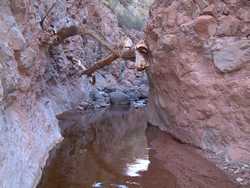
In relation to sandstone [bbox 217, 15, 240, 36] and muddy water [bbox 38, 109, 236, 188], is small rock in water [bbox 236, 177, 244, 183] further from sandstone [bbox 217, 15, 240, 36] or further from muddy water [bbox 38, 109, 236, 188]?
sandstone [bbox 217, 15, 240, 36]

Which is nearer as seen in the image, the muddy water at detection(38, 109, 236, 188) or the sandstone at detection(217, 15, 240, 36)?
the muddy water at detection(38, 109, 236, 188)

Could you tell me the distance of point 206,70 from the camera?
26.2 ft

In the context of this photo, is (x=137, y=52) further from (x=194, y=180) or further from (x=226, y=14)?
(x=194, y=180)

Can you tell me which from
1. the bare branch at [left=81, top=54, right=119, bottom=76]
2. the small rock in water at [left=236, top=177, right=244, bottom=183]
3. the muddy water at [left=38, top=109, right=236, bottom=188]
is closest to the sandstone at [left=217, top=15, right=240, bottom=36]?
the muddy water at [left=38, top=109, right=236, bottom=188]

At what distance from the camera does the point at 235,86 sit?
7.18 meters

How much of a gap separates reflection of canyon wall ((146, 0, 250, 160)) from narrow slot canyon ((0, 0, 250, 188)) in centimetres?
2

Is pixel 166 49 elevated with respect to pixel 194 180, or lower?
elevated

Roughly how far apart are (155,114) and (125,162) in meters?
3.75

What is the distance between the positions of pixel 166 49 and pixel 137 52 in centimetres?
172

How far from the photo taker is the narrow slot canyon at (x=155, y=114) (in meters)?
6.09

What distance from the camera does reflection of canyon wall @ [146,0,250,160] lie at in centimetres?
712

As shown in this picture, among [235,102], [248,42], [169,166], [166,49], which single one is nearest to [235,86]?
[235,102]

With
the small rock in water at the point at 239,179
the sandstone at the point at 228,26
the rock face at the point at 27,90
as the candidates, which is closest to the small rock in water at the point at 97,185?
the rock face at the point at 27,90

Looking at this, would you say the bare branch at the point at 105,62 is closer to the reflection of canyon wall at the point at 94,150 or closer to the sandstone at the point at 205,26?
the reflection of canyon wall at the point at 94,150
